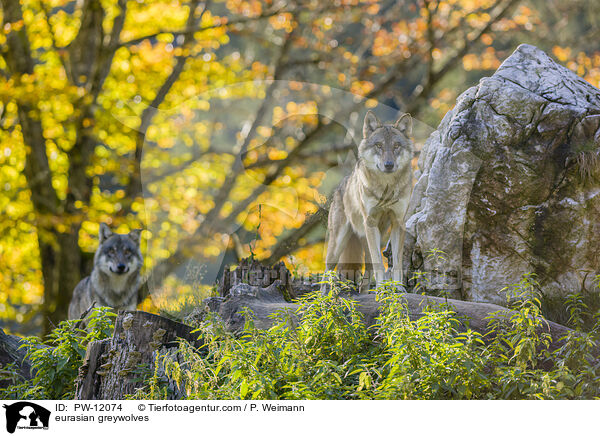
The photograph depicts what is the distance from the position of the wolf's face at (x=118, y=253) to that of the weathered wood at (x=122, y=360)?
2677mm

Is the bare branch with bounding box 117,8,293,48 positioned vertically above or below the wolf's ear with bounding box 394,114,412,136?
above

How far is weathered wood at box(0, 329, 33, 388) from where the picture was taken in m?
4.04

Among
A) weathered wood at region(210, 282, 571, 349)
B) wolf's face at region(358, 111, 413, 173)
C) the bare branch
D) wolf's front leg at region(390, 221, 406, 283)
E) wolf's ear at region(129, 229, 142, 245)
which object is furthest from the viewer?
the bare branch

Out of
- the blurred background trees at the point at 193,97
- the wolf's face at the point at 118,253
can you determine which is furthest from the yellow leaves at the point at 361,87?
the wolf's face at the point at 118,253

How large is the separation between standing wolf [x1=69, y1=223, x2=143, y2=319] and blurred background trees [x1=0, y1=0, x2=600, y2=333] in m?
0.83

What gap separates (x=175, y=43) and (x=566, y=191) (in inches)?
261

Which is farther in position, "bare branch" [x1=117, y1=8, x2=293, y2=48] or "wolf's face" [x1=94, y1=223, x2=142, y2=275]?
"bare branch" [x1=117, y1=8, x2=293, y2=48]

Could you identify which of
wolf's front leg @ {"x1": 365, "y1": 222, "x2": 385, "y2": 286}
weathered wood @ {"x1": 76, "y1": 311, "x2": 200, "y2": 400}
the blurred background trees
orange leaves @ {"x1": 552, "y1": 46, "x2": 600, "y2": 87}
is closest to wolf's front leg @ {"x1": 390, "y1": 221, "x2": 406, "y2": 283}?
wolf's front leg @ {"x1": 365, "y1": 222, "x2": 385, "y2": 286}

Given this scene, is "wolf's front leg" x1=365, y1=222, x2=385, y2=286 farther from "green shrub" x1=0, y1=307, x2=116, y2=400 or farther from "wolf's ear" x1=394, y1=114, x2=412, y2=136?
"green shrub" x1=0, y1=307, x2=116, y2=400

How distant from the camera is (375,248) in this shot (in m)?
4.41
